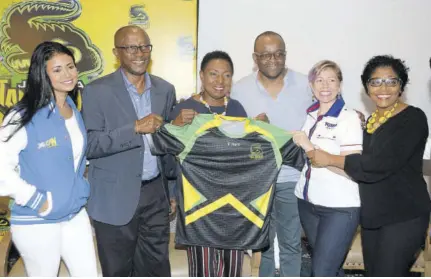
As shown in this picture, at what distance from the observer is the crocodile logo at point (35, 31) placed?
4117 millimetres

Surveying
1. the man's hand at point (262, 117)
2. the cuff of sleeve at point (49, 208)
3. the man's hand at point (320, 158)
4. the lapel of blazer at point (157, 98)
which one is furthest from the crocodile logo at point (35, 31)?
the man's hand at point (320, 158)

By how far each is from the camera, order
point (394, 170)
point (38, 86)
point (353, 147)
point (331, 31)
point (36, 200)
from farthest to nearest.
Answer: point (331, 31) → point (353, 147) → point (394, 170) → point (38, 86) → point (36, 200)

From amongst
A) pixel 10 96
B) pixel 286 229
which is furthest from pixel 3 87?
pixel 286 229

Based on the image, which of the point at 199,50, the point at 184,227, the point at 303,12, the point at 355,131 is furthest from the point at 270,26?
the point at 184,227

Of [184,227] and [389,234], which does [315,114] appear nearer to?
[389,234]

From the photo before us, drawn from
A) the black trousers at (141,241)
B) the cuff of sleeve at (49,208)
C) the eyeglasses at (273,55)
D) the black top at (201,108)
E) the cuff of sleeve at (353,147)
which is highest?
the eyeglasses at (273,55)

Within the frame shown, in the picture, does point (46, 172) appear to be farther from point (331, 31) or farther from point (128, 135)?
point (331, 31)

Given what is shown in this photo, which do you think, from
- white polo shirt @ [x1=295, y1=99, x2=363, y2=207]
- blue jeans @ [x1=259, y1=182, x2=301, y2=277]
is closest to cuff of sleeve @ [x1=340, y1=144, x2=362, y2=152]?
white polo shirt @ [x1=295, y1=99, x2=363, y2=207]

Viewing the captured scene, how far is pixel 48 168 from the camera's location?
245 centimetres

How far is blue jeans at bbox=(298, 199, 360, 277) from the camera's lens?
273 centimetres

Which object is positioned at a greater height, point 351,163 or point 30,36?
point 30,36

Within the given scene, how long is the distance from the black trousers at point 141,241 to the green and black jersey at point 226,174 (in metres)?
0.20

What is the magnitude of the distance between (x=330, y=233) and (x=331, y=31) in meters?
2.34

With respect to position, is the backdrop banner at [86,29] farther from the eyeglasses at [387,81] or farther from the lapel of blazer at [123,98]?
the eyeglasses at [387,81]
